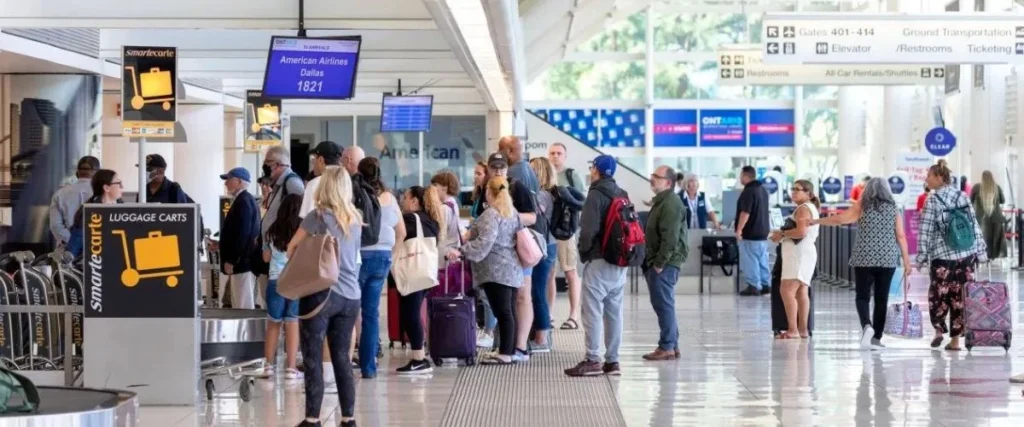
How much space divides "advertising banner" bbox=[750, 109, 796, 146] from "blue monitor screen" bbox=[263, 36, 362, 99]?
29.4 m

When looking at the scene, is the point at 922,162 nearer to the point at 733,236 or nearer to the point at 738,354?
the point at 733,236

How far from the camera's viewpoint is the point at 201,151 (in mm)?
26516

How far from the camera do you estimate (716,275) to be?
22.2m

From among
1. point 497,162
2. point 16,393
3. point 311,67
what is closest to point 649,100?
point 311,67

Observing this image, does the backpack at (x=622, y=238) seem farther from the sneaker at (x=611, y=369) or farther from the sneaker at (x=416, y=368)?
the sneaker at (x=416, y=368)

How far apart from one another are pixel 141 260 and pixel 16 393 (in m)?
3.09

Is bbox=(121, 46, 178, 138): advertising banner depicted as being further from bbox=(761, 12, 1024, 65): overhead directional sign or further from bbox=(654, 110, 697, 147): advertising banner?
bbox=(654, 110, 697, 147): advertising banner

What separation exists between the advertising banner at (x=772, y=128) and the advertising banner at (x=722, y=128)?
324 millimetres

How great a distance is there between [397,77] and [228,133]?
6.95 meters

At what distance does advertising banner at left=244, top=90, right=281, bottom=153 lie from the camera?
21.9 meters

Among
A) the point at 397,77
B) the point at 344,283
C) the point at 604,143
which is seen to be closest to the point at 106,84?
the point at 397,77

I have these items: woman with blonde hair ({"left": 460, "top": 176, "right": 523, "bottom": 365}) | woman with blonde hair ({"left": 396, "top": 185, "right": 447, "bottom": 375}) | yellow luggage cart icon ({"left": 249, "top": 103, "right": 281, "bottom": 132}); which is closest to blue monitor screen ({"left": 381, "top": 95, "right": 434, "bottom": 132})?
yellow luggage cart icon ({"left": 249, "top": 103, "right": 281, "bottom": 132})

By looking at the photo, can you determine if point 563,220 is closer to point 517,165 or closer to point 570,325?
Answer: point 517,165

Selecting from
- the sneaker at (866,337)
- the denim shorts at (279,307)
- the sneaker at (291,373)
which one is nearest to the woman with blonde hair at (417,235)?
the sneaker at (291,373)
